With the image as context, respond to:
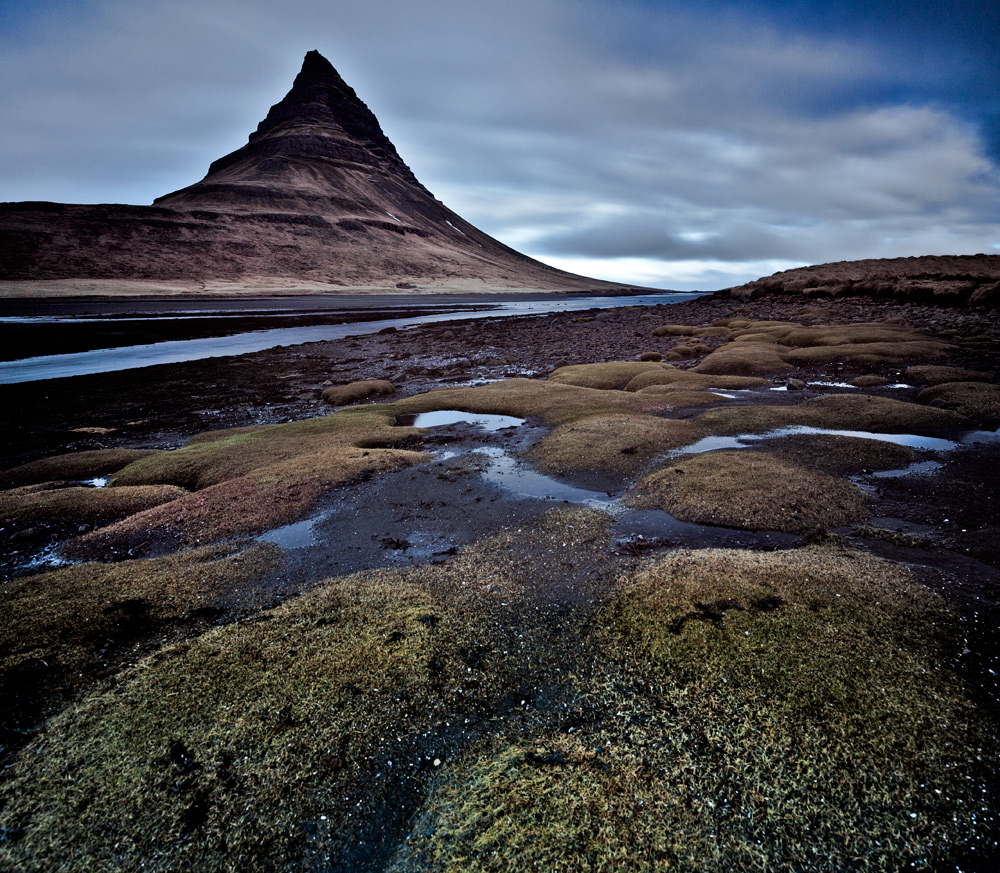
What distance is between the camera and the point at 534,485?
37.2ft

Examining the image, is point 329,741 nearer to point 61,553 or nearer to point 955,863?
point 955,863

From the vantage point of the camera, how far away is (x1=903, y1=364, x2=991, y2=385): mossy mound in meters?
19.4

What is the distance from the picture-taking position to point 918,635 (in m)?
5.59

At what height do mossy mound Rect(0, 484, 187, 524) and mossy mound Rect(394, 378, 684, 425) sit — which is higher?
mossy mound Rect(394, 378, 684, 425)

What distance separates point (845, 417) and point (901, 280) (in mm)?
53301

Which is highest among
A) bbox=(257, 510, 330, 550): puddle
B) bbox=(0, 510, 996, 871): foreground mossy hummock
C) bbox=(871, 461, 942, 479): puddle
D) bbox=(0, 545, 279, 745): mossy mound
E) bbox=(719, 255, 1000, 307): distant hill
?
bbox=(719, 255, 1000, 307): distant hill

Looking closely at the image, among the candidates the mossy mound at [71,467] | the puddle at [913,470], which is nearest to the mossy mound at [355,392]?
the mossy mound at [71,467]

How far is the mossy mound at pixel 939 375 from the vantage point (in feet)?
63.7

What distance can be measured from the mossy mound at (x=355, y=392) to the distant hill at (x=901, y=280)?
47.7 m

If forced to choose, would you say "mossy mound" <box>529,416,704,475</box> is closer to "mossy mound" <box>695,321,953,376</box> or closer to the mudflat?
the mudflat

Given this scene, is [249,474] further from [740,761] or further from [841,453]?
[841,453]

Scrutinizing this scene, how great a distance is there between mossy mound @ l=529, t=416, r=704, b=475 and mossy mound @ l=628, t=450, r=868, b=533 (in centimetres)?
138

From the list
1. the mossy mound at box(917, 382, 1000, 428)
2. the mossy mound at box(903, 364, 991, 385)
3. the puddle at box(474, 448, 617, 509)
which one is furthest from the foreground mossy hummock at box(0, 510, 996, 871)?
the mossy mound at box(903, 364, 991, 385)

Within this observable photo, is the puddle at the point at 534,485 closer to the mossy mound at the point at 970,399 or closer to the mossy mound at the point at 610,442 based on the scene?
the mossy mound at the point at 610,442
